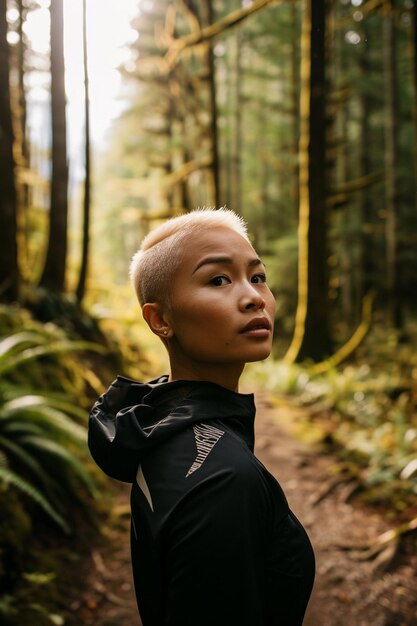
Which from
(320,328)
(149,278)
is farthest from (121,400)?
(320,328)

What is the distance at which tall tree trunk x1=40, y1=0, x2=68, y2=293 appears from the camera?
825cm

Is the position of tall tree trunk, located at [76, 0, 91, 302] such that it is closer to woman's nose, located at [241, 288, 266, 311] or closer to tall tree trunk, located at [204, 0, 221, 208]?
tall tree trunk, located at [204, 0, 221, 208]

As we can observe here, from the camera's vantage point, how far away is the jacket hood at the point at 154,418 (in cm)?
121

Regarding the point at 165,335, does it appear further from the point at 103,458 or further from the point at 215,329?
the point at 103,458

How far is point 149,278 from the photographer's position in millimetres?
1467

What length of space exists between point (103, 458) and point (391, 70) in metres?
14.6

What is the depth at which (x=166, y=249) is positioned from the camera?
1424mm

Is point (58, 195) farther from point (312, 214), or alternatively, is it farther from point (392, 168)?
point (392, 168)

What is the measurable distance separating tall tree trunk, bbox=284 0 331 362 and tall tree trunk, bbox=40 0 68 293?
4.40m

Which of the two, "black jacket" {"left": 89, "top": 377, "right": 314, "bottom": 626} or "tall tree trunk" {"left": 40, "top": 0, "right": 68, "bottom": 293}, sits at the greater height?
"tall tree trunk" {"left": 40, "top": 0, "right": 68, "bottom": 293}

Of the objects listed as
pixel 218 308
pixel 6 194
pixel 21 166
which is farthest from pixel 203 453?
pixel 21 166

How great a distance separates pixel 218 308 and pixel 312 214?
310 inches

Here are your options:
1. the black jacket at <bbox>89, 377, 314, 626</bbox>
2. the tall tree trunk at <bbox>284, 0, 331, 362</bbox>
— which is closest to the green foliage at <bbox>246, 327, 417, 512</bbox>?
the tall tree trunk at <bbox>284, 0, 331, 362</bbox>

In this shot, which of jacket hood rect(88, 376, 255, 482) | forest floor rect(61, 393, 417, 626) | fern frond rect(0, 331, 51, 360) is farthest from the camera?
fern frond rect(0, 331, 51, 360)
